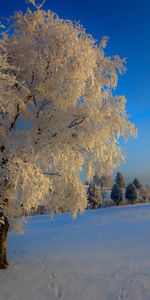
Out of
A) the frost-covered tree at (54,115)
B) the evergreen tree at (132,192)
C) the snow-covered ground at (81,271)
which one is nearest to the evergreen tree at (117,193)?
the evergreen tree at (132,192)

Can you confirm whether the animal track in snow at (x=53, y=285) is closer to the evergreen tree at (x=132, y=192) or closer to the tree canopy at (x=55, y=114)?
the tree canopy at (x=55, y=114)

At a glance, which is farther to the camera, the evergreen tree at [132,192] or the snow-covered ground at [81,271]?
the evergreen tree at [132,192]

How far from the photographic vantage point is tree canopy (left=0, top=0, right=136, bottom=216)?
29.8ft

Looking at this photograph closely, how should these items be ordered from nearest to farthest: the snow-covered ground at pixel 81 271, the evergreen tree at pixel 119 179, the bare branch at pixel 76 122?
the snow-covered ground at pixel 81 271 → the bare branch at pixel 76 122 → the evergreen tree at pixel 119 179

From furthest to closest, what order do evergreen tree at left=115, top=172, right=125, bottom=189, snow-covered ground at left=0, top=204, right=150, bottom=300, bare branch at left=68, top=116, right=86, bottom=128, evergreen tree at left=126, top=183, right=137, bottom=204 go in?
evergreen tree at left=115, top=172, right=125, bottom=189, evergreen tree at left=126, top=183, right=137, bottom=204, bare branch at left=68, top=116, right=86, bottom=128, snow-covered ground at left=0, top=204, right=150, bottom=300

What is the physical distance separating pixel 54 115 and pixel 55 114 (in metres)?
0.06

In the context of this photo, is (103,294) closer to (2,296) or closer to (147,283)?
(147,283)

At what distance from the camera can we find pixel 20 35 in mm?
10031

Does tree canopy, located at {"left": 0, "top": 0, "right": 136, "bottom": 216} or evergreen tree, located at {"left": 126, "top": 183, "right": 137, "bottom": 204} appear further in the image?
evergreen tree, located at {"left": 126, "top": 183, "right": 137, "bottom": 204}

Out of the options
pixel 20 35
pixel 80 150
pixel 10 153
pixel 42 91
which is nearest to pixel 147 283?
pixel 80 150

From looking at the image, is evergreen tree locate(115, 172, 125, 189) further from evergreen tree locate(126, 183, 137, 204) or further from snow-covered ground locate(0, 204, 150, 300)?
snow-covered ground locate(0, 204, 150, 300)

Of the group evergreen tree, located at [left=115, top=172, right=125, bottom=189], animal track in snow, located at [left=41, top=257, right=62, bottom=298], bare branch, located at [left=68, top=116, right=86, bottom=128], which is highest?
evergreen tree, located at [left=115, top=172, right=125, bottom=189]

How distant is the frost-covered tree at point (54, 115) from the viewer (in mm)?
9078

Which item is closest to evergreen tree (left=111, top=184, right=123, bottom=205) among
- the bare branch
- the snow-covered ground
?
the snow-covered ground
